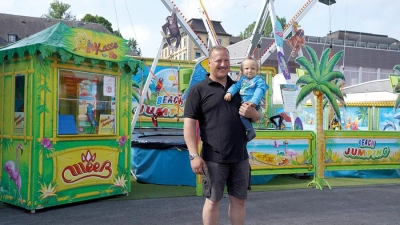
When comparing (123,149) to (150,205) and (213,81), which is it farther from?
(213,81)

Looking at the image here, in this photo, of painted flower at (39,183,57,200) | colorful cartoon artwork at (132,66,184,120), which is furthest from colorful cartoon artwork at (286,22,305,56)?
painted flower at (39,183,57,200)

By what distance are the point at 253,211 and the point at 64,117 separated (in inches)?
118

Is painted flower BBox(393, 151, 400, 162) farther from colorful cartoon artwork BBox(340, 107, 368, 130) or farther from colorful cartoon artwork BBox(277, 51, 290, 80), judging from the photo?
colorful cartoon artwork BBox(340, 107, 368, 130)

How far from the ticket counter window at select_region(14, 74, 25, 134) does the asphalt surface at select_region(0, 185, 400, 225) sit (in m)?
1.16

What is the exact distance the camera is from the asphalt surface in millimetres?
5234

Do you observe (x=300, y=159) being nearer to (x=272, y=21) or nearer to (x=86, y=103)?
(x=86, y=103)

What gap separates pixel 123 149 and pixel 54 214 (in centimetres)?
160

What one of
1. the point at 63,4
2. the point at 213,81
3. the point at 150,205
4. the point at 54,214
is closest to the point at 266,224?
the point at 150,205

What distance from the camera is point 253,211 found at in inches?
228

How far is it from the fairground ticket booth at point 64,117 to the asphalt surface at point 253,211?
0.31 m

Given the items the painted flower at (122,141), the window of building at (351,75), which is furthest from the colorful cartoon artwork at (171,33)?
the window of building at (351,75)

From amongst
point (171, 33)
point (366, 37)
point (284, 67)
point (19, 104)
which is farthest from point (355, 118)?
point (366, 37)

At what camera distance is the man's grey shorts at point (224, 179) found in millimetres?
3412

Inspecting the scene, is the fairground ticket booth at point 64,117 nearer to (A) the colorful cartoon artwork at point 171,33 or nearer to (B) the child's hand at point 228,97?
(B) the child's hand at point 228,97
